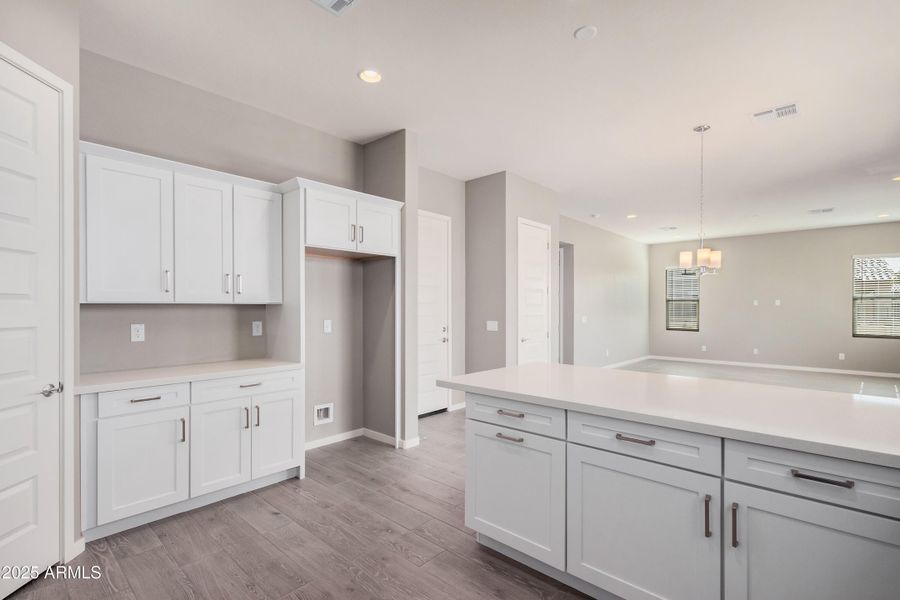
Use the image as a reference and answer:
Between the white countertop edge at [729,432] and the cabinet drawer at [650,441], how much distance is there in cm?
4

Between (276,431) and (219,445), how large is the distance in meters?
0.39

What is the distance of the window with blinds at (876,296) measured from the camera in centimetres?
815

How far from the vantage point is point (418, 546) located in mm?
2307

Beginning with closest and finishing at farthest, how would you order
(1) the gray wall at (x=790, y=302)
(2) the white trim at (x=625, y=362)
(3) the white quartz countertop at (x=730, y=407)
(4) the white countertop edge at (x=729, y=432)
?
(4) the white countertop edge at (x=729, y=432) → (3) the white quartz countertop at (x=730, y=407) → (1) the gray wall at (x=790, y=302) → (2) the white trim at (x=625, y=362)

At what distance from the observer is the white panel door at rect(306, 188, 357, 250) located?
3.31 meters

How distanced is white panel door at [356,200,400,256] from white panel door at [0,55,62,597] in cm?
195

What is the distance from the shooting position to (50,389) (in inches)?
80.3

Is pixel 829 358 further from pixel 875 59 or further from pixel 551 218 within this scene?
pixel 875 59

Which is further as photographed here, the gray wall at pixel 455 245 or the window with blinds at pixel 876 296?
the window with blinds at pixel 876 296

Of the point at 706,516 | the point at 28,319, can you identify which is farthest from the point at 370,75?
the point at 706,516

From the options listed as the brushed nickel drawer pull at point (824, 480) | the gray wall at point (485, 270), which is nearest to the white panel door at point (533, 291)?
the gray wall at point (485, 270)

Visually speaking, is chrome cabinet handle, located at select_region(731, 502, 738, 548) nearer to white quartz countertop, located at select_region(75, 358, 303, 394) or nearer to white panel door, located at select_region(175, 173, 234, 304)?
white quartz countertop, located at select_region(75, 358, 303, 394)

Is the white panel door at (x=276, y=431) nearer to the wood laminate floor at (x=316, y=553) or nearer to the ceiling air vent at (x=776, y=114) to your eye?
the wood laminate floor at (x=316, y=553)

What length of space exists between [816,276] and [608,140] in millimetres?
7749
